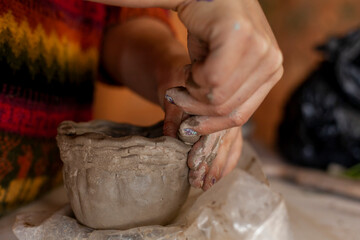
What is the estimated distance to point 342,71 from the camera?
209cm

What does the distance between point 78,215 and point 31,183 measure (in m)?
0.30

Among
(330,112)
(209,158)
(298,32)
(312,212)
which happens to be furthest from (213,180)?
(298,32)

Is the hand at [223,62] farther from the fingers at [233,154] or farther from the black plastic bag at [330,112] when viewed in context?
the black plastic bag at [330,112]

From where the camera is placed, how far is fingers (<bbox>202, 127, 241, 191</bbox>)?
0.85m

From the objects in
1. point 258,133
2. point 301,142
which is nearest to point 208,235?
point 301,142

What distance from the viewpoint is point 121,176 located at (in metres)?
0.79

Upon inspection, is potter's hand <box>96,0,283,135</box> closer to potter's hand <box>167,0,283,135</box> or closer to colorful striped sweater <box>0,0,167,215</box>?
potter's hand <box>167,0,283,135</box>

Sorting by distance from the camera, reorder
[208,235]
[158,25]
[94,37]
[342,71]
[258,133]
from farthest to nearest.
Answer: [258,133] → [342,71] → [158,25] → [94,37] → [208,235]

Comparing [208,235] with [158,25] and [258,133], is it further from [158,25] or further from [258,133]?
[258,133]

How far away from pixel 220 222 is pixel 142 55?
847 millimetres

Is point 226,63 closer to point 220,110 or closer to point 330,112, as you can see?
point 220,110

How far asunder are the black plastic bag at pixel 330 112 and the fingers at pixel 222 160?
53.4 inches

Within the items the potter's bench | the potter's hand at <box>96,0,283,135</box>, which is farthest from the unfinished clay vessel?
the potter's bench

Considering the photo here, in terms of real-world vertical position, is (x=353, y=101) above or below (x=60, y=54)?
below
